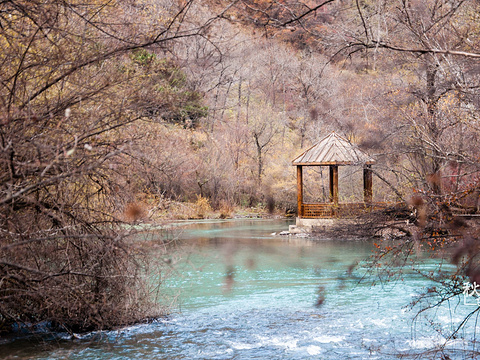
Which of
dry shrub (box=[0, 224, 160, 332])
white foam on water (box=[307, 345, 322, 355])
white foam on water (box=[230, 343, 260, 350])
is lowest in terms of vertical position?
white foam on water (box=[307, 345, 322, 355])

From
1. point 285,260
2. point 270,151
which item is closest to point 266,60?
point 270,151

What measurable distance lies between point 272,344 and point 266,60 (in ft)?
127

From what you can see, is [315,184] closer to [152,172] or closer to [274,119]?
[274,119]

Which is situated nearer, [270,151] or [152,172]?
[152,172]

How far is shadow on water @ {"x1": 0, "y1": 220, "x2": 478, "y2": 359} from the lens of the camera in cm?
684

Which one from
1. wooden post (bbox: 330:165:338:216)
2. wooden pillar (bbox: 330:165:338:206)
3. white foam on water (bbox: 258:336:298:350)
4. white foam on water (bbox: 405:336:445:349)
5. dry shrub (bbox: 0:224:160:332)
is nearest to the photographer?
dry shrub (bbox: 0:224:160:332)

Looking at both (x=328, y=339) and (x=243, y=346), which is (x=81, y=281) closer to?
(x=243, y=346)

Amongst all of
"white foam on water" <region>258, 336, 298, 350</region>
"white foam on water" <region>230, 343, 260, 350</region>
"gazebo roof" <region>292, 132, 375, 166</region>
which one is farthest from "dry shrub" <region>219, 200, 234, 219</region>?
"white foam on water" <region>230, 343, 260, 350</region>

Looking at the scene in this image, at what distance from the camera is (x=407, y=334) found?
7555 mm

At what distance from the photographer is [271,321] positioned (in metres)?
8.40

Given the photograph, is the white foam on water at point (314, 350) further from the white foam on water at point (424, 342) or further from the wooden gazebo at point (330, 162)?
the wooden gazebo at point (330, 162)

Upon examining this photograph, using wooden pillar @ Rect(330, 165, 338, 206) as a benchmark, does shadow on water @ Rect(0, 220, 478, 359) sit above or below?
below

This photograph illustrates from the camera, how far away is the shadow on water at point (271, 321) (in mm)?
6840

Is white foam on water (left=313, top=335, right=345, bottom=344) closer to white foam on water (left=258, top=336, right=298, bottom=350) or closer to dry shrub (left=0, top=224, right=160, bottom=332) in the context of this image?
white foam on water (left=258, top=336, right=298, bottom=350)
